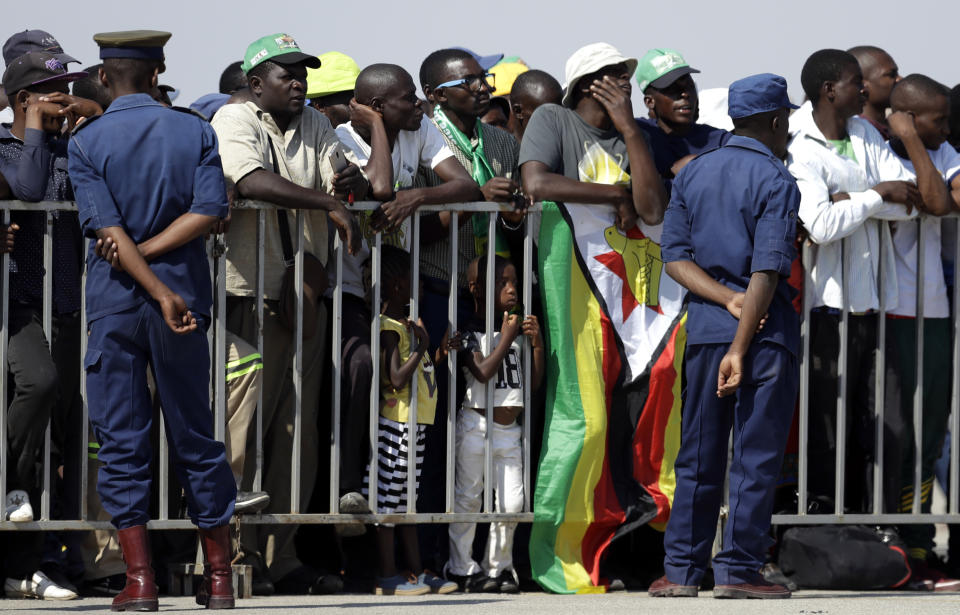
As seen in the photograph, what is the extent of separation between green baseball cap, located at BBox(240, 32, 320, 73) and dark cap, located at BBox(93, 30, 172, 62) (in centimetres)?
93

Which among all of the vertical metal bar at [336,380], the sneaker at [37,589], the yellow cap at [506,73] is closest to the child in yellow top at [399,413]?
the vertical metal bar at [336,380]

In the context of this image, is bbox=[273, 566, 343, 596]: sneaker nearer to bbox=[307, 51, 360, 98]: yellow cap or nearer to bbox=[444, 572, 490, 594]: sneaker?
bbox=[444, 572, 490, 594]: sneaker

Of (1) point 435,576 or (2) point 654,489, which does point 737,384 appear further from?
(1) point 435,576

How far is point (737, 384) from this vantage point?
21.8 feet

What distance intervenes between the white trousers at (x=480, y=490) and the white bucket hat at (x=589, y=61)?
1714 millimetres

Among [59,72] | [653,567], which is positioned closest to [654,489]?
[653,567]

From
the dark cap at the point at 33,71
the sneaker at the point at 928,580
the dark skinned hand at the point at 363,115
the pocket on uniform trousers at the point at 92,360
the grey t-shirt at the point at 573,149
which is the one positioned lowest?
the sneaker at the point at 928,580

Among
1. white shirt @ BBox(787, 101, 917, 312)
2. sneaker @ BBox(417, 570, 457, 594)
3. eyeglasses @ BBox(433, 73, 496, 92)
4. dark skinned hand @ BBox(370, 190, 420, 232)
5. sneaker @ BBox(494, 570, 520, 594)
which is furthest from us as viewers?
eyeglasses @ BBox(433, 73, 496, 92)

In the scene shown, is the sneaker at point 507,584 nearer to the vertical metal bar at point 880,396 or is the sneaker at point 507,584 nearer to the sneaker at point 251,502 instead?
the sneaker at point 251,502

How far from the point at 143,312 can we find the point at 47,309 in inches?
36.2

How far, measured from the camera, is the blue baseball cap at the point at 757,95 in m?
6.81

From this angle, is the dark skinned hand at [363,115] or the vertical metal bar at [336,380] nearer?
the vertical metal bar at [336,380]

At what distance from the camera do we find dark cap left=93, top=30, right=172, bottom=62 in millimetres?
6035

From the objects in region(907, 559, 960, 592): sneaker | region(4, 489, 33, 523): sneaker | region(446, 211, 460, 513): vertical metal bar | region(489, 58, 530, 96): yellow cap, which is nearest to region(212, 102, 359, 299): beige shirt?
region(446, 211, 460, 513): vertical metal bar
